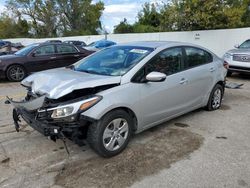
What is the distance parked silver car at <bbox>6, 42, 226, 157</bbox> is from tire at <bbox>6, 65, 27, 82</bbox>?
239 inches

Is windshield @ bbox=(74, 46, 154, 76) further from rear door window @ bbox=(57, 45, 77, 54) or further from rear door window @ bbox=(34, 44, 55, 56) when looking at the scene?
rear door window @ bbox=(57, 45, 77, 54)

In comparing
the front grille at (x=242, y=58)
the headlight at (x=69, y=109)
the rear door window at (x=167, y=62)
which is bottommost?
the front grille at (x=242, y=58)

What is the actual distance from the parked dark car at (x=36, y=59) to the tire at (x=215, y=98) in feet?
22.0

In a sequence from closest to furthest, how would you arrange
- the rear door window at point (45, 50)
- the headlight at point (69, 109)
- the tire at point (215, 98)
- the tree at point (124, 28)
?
the headlight at point (69, 109), the tire at point (215, 98), the rear door window at point (45, 50), the tree at point (124, 28)

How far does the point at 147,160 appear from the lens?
393 centimetres

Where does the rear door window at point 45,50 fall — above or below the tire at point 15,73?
above

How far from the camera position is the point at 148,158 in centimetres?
399

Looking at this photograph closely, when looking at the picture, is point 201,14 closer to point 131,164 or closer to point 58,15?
point 131,164

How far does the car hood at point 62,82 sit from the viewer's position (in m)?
3.82

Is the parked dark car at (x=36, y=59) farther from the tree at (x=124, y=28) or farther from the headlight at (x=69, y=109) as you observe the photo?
the tree at (x=124, y=28)

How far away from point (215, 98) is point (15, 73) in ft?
24.3

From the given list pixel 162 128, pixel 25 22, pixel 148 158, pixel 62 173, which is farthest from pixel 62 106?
pixel 25 22

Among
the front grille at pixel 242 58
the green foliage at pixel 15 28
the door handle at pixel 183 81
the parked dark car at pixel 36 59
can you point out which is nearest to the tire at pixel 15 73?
the parked dark car at pixel 36 59

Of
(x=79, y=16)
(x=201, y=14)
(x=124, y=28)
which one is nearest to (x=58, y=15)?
(x=79, y=16)
